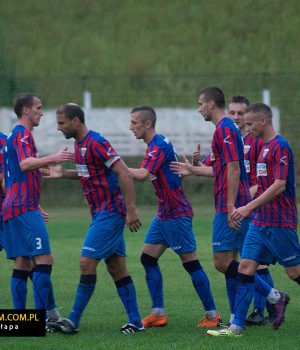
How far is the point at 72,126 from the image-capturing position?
29.2 ft

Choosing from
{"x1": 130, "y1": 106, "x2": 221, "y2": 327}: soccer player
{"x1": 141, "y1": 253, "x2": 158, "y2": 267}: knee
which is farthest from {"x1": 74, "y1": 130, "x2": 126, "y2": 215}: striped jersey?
{"x1": 141, "y1": 253, "x2": 158, "y2": 267}: knee

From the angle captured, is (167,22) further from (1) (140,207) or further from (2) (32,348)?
(2) (32,348)

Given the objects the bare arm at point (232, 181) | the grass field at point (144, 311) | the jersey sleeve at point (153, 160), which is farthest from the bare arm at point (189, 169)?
the grass field at point (144, 311)

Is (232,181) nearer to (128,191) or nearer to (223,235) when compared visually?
(223,235)

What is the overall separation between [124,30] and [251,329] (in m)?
31.4

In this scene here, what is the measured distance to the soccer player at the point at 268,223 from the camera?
8.50m

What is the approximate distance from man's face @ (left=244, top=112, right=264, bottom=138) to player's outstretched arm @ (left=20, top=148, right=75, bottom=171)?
1.67 metres

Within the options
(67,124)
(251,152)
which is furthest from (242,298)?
(67,124)

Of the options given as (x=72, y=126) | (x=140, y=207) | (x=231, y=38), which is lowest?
(x=140, y=207)

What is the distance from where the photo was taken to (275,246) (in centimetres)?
857

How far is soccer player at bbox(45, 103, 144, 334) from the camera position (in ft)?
28.7

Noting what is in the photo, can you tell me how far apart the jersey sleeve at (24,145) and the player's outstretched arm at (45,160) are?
81 millimetres

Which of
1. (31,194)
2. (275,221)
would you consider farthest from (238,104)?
(31,194)

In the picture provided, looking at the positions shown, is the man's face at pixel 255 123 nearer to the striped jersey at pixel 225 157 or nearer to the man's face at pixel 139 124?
the striped jersey at pixel 225 157
